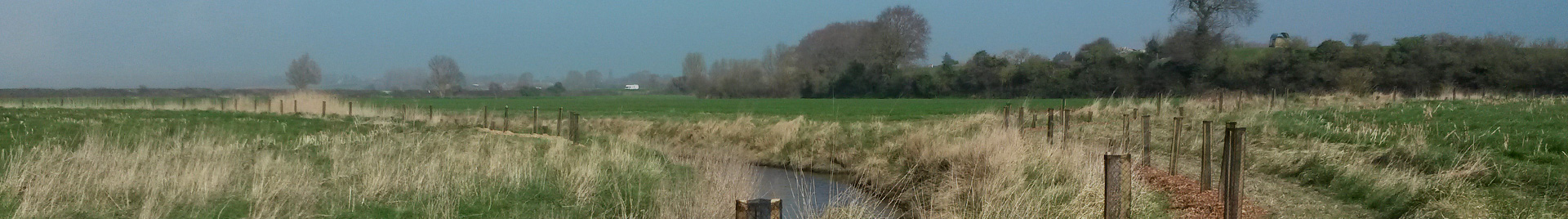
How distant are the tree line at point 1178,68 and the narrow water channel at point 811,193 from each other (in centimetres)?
2331

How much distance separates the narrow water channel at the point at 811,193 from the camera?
390 inches

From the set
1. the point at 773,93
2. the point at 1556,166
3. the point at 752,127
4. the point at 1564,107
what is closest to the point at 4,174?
the point at 1556,166

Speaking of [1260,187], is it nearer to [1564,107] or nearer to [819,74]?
[1564,107]

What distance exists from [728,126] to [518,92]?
179 feet

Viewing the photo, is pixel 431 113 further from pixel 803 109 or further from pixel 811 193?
pixel 811 193

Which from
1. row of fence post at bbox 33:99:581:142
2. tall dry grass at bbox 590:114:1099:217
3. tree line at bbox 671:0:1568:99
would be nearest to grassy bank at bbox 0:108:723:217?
tall dry grass at bbox 590:114:1099:217

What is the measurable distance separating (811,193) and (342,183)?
4.51 meters

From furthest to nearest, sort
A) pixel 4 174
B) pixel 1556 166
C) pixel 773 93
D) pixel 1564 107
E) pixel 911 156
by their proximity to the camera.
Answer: pixel 773 93 → pixel 1564 107 → pixel 911 156 → pixel 1556 166 → pixel 4 174

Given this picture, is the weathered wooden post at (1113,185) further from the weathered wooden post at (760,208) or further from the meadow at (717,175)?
the weathered wooden post at (760,208)

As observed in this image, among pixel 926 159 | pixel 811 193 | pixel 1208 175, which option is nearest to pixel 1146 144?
pixel 1208 175

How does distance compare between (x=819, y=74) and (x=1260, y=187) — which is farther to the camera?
(x=819, y=74)

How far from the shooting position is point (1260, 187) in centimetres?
1069

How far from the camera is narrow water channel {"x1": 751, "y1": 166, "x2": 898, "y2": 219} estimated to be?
991cm

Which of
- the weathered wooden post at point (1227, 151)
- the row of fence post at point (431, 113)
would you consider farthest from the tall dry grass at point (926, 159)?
→ the row of fence post at point (431, 113)
